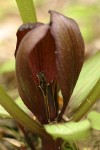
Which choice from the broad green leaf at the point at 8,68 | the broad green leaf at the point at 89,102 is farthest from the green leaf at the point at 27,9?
the broad green leaf at the point at 8,68

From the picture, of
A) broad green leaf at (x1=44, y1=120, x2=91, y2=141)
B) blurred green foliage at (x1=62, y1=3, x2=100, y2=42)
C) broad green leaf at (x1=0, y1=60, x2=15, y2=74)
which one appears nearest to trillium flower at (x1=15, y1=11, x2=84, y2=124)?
broad green leaf at (x1=44, y1=120, x2=91, y2=141)

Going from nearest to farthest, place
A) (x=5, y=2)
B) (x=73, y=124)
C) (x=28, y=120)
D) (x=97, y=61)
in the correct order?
1. (x=73, y=124)
2. (x=28, y=120)
3. (x=97, y=61)
4. (x=5, y=2)

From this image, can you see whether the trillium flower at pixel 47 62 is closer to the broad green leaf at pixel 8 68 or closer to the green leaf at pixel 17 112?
the green leaf at pixel 17 112

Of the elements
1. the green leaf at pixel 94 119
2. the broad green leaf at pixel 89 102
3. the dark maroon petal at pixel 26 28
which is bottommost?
the broad green leaf at pixel 89 102

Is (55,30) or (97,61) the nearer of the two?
(55,30)

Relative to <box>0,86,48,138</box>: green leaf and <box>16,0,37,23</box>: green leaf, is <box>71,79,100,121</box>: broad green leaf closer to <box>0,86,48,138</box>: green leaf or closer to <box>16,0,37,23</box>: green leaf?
<box>0,86,48,138</box>: green leaf

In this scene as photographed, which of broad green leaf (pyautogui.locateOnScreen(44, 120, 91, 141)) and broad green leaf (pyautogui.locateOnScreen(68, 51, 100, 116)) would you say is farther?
broad green leaf (pyautogui.locateOnScreen(68, 51, 100, 116))

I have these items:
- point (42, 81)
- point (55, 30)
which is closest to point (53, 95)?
point (42, 81)

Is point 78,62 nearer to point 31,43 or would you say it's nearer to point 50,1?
point 31,43
